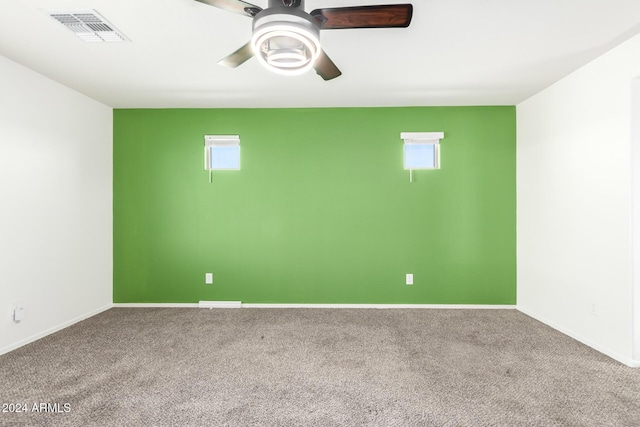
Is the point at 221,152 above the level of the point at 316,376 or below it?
above

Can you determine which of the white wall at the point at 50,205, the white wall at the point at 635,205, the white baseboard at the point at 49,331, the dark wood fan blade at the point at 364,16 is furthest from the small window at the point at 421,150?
the white baseboard at the point at 49,331

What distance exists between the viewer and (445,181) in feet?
12.3

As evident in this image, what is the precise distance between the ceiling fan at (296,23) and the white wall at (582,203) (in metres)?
2.15

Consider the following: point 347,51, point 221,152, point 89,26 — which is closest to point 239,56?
point 347,51

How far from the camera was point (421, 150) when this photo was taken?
3.81 m

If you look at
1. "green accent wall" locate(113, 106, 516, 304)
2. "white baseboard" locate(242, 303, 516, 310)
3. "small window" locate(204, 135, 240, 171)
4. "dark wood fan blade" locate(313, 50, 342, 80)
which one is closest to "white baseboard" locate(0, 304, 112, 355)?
"green accent wall" locate(113, 106, 516, 304)

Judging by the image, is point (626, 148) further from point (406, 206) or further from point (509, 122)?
point (406, 206)

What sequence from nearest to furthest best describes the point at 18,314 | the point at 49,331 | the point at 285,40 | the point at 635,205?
1. the point at 285,40
2. the point at 635,205
3. the point at 18,314
4. the point at 49,331

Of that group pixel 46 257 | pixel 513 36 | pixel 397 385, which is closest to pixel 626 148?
pixel 513 36

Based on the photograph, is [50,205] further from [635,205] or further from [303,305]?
[635,205]

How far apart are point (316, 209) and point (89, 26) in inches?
102

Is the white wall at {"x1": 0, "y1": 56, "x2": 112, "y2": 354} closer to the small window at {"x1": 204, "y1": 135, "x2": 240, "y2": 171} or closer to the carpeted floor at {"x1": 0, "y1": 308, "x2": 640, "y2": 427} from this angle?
the carpeted floor at {"x1": 0, "y1": 308, "x2": 640, "y2": 427}

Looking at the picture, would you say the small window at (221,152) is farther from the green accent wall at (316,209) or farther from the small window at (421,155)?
the small window at (421,155)

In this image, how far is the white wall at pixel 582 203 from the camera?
2.40 metres
